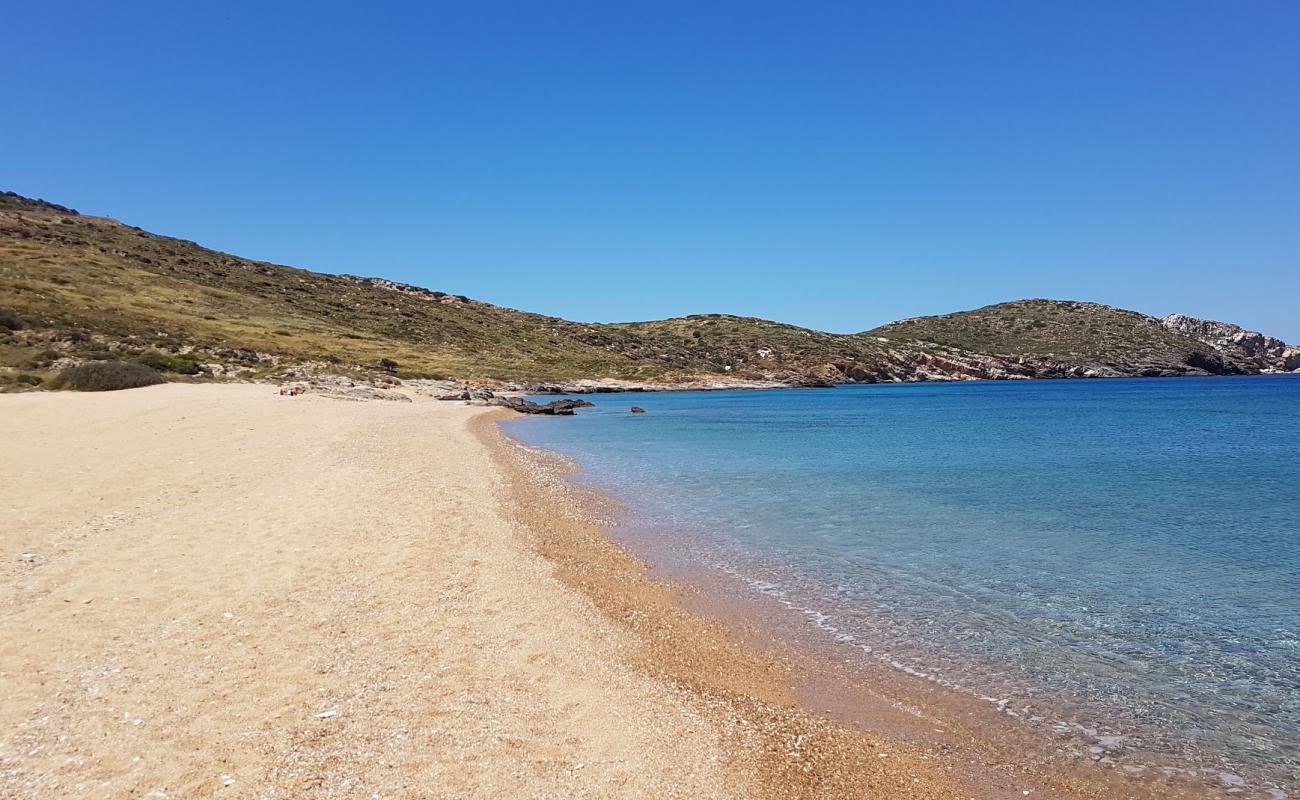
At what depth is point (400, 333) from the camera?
334ft

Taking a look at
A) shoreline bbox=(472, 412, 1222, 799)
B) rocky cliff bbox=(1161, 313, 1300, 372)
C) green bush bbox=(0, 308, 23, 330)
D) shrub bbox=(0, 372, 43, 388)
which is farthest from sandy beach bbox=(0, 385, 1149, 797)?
rocky cliff bbox=(1161, 313, 1300, 372)

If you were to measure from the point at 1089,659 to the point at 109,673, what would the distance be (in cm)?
1088

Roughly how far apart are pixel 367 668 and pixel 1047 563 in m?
12.2

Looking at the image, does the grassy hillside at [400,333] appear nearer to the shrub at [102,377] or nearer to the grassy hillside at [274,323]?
the grassy hillside at [274,323]

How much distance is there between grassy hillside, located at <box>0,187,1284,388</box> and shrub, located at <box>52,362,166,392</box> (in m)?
2.08

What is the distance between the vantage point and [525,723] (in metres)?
6.41

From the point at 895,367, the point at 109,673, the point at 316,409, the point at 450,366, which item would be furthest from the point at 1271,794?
the point at 895,367

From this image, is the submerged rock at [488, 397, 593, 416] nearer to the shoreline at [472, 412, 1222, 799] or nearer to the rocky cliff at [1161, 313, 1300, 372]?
the shoreline at [472, 412, 1222, 799]

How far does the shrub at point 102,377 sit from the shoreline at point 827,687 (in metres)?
34.1

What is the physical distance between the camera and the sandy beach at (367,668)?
18.0 feet

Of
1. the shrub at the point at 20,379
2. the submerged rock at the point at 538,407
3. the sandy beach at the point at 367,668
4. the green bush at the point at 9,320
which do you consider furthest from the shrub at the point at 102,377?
the submerged rock at the point at 538,407

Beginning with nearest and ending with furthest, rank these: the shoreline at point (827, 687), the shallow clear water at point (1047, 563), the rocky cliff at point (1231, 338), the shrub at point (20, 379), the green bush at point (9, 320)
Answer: the shoreline at point (827, 687) → the shallow clear water at point (1047, 563) → the shrub at point (20, 379) → the green bush at point (9, 320) → the rocky cliff at point (1231, 338)

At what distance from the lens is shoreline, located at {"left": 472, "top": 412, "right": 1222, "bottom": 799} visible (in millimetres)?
6305

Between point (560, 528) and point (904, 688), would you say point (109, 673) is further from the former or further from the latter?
point (560, 528)
